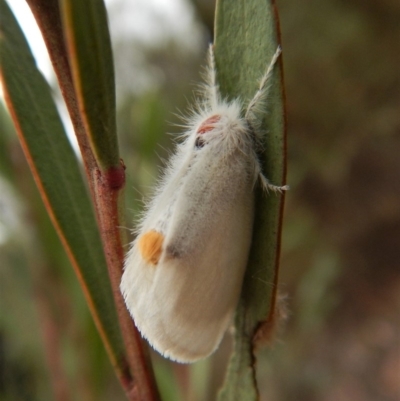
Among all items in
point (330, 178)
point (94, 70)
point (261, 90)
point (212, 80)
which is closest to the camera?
point (94, 70)

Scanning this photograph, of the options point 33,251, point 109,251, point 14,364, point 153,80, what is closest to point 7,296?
point 14,364

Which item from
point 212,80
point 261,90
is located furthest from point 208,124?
point 261,90

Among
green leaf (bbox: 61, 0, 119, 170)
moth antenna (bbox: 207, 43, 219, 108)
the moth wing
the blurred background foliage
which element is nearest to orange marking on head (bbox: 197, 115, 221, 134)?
moth antenna (bbox: 207, 43, 219, 108)

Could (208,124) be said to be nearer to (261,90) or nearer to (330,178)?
(261,90)

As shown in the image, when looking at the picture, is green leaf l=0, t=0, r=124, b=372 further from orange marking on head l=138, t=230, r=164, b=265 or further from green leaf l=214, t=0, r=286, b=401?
green leaf l=214, t=0, r=286, b=401

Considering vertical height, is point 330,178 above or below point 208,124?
below

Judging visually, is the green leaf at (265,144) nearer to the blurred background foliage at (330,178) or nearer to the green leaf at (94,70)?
the green leaf at (94,70)

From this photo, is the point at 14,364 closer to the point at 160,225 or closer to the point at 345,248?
the point at 160,225
